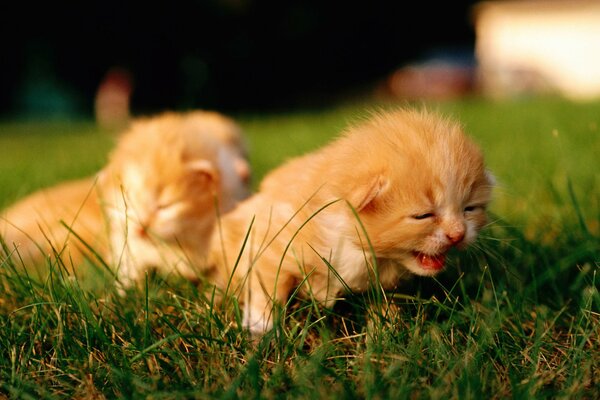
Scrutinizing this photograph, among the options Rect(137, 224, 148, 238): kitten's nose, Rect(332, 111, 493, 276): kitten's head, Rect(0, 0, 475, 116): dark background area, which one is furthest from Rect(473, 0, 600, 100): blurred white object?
Rect(332, 111, 493, 276): kitten's head

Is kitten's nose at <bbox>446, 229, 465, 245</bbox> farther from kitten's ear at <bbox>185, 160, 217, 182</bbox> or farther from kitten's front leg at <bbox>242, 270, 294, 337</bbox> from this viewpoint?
kitten's ear at <bbox>185, 160, 217, 182</bbox>

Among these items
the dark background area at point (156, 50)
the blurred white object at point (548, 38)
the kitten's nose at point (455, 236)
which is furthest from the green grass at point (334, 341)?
the blurred white object at point (548, 38)

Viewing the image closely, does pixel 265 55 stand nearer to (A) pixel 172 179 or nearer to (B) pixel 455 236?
(A) pixel 172 179

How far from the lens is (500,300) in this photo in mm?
1964

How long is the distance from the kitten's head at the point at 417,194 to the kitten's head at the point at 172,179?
2.92 feet

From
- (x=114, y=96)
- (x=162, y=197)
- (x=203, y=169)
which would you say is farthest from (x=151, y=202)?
(x=114, y=96)

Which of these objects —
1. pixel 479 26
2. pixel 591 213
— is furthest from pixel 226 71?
pixel 591 213

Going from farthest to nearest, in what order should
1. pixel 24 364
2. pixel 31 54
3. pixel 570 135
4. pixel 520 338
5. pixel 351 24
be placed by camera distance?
pixel 351 24 → pixel 31 54 → pixel 570 135 → pixel 520 338 → pixel 24 364

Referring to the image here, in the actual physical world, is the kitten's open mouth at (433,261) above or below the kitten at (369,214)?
below

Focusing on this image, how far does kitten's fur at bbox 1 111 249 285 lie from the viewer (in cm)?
267

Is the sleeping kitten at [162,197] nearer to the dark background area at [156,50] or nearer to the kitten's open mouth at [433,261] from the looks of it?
the kitten's open mouth at [433,261]

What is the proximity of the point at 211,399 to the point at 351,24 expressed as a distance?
20.4 m

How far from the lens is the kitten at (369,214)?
1.81 metres

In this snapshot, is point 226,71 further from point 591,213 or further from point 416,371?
→ point 416,371
